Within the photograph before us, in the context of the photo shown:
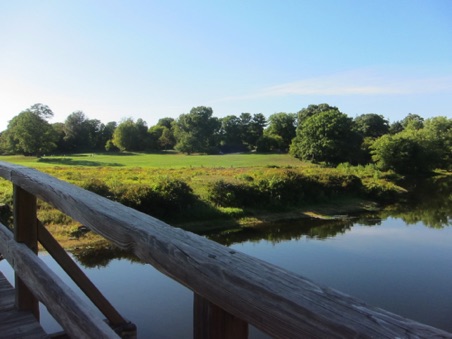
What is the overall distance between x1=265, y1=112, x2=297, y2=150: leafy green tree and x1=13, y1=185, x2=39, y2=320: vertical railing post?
71407 mm

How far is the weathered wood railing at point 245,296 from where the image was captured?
0.71 metres

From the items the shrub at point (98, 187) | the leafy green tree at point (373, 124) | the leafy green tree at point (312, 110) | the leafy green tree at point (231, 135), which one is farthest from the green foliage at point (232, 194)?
the leafy green tree at point (373, 124)

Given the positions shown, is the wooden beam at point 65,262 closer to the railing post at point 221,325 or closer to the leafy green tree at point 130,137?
the railing post at point 221,325

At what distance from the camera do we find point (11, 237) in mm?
2408

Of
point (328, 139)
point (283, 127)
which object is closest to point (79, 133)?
point (283, 127)

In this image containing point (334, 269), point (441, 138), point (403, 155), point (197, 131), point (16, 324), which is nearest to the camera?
point (16, 324)

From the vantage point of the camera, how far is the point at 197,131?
7300 centimetres

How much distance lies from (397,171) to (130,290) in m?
43.2

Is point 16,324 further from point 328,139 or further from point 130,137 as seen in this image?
point 130,137

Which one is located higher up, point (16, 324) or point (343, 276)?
point (16, 324)

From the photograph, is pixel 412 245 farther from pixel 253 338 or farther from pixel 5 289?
pixel 5 289

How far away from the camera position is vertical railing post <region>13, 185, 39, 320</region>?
7.55 ft

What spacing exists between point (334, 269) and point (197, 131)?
60.8m

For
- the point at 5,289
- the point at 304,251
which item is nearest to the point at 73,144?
the point at 304,251
